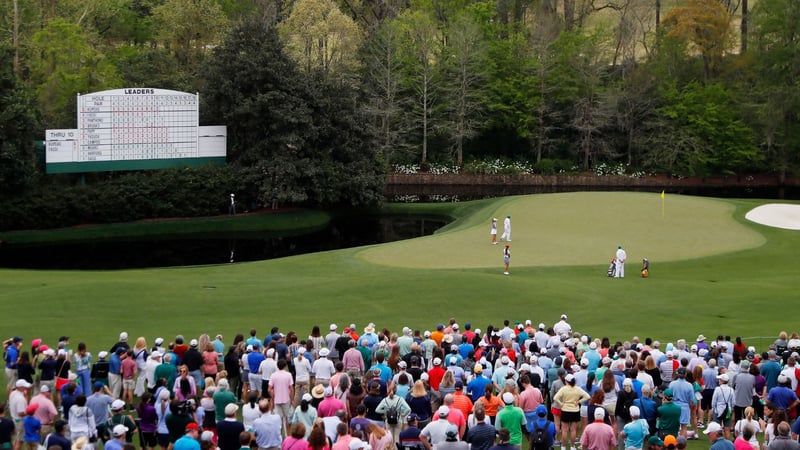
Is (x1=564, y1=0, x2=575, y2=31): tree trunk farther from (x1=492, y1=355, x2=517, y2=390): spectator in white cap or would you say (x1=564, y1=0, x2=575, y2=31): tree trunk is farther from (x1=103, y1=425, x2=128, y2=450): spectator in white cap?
(x1=103, y1=425, x2=128, y2=450): spectator in white cap

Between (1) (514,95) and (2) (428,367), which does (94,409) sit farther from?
(1) (514,95)

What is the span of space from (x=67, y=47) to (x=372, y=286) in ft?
154

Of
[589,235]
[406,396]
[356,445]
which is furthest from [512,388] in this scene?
[589,235]

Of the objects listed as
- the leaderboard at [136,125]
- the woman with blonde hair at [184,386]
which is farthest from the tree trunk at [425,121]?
the woman with blonde hair at [184,386]

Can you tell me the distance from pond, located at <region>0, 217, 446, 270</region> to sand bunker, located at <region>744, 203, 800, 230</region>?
697 inches

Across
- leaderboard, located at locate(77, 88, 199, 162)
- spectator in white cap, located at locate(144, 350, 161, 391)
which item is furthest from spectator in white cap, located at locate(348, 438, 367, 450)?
leaderboard, located at locate(77, 88, 199, 162)

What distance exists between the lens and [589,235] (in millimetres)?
46781

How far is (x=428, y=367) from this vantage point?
2094 cm

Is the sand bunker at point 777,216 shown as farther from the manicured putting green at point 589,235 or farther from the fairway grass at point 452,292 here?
the fairway grass at point 452,292

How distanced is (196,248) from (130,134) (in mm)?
8496

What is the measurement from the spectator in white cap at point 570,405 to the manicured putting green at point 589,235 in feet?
72.9

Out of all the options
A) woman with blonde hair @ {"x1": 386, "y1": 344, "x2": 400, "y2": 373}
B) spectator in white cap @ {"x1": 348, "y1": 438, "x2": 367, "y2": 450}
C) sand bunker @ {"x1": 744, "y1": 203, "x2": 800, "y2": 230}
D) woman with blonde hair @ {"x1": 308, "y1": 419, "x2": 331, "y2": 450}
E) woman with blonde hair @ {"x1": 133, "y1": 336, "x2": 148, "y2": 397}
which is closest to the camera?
spectator in white cap @ {"x1": 348, "y1": 438, "x2": 367, "y2": 450}

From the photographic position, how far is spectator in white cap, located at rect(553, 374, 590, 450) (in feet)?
57.4

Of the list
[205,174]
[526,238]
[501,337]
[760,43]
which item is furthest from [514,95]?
[501,337]
